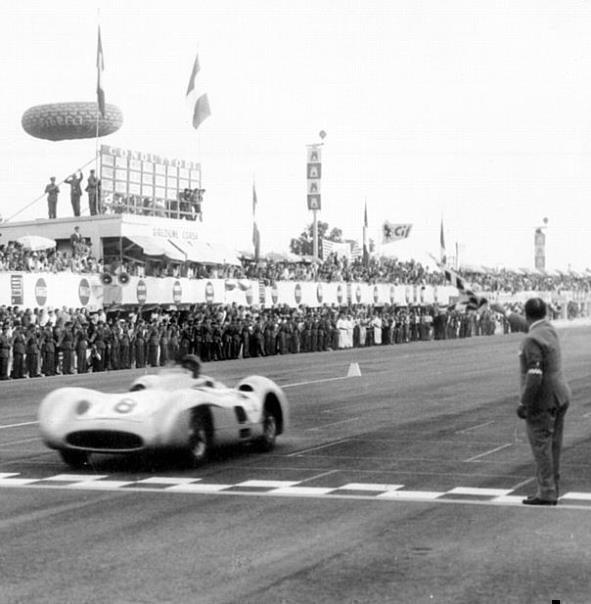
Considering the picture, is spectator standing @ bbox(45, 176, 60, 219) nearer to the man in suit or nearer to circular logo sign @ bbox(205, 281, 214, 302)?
circular logo sign @ bbox(205, 281, 214, 302)

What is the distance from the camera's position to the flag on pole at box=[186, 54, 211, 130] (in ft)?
157

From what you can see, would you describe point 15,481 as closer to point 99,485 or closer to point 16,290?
point 99,485

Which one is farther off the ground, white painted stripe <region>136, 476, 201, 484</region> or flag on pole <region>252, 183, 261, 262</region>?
flag on pole <region>252, 183, 261, 262</region>

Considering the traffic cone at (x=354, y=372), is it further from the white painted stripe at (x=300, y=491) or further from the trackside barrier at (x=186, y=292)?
the white painted stripe at (x=300, y=491)

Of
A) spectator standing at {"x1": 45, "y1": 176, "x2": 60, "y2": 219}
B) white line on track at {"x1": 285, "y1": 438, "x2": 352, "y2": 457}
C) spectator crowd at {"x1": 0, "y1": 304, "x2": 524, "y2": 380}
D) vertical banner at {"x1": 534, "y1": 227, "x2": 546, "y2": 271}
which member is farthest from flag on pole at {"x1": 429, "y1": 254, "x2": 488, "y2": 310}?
vertical banner at {"x1": 534, "y1": 227, "x2": 546, "y2": 271}

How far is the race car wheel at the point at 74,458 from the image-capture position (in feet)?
41.9

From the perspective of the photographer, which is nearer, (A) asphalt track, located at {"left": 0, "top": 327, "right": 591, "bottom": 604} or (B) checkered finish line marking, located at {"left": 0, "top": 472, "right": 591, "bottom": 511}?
(A) asphalt track, located at {"left": 0, "top": 327, "right": 591, "bottom": 604}

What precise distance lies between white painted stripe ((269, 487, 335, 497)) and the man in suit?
1966mm

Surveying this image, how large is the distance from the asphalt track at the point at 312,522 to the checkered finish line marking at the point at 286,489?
0.02 meters

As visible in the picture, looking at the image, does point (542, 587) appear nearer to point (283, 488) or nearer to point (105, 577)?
point (105, 577)

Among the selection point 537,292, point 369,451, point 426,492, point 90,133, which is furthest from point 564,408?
point 537,292

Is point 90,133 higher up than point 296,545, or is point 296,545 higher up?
point 90,133

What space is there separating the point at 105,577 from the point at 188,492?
3666 mm

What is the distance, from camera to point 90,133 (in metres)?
62.4
